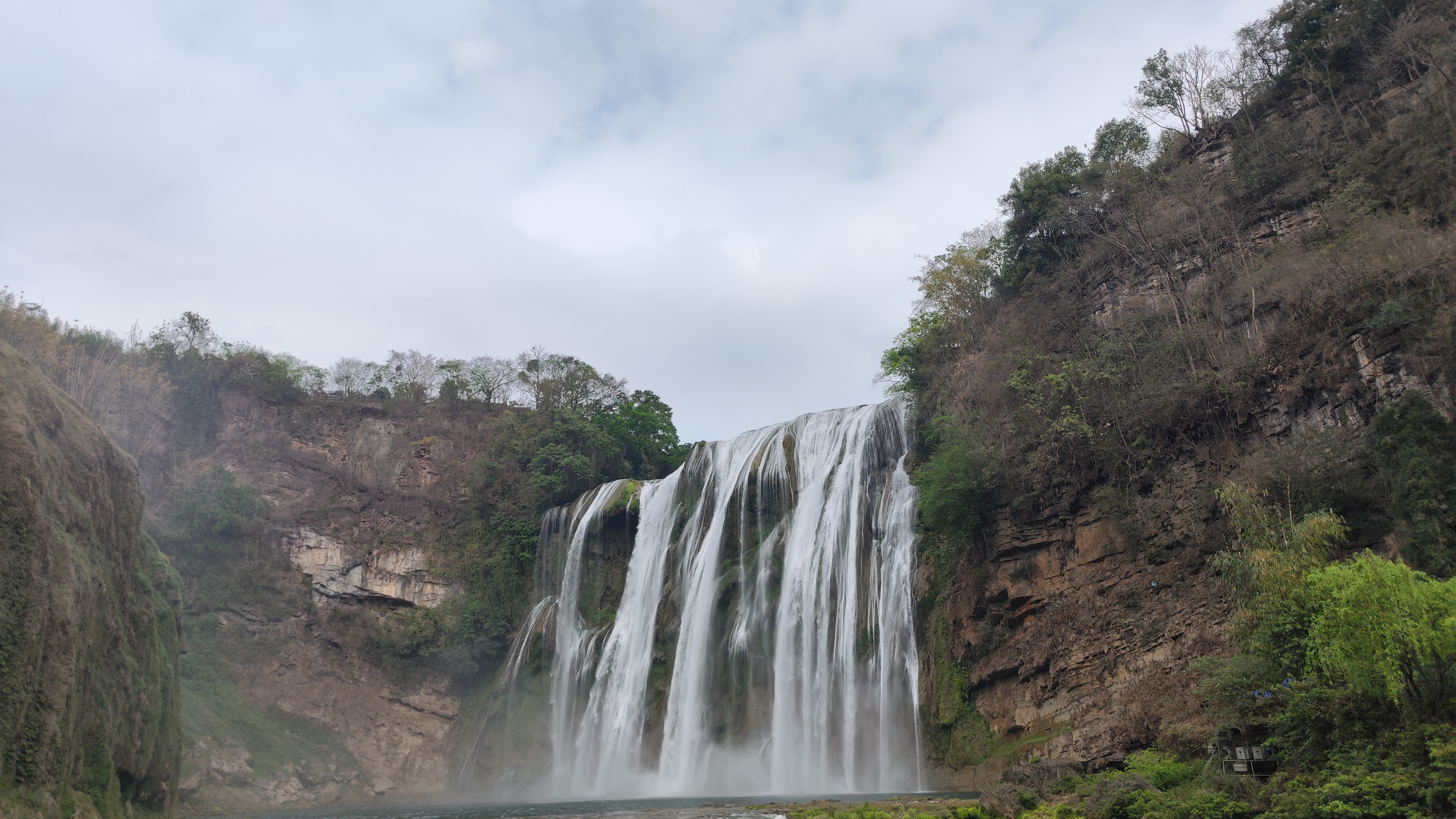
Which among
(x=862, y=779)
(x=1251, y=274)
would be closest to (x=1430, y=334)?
(x=1251, y=274)

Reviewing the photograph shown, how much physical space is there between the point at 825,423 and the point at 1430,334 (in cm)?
1840

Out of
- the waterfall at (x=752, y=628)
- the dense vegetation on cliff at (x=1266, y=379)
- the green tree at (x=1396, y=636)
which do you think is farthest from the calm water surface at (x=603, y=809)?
the green tree at (x=1396, y=636)

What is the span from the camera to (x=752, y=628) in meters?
27.0

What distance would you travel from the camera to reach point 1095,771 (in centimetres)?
1573

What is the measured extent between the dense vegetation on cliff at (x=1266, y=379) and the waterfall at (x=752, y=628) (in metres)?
1.80

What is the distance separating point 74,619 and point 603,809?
1259 centimetres

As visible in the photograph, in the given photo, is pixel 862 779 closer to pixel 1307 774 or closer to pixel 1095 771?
pixel 1095 771

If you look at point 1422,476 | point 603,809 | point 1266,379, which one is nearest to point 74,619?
point 603,809

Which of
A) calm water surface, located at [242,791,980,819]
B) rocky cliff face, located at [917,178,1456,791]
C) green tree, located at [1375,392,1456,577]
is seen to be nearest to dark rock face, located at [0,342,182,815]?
calm water surface, located at [242,791,980,819]

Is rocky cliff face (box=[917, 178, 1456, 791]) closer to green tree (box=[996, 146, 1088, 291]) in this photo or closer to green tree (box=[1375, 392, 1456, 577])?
green tree (box=[1375, 392, 1456, 577])

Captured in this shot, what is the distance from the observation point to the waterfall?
2291cm

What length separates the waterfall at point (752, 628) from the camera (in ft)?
75.2

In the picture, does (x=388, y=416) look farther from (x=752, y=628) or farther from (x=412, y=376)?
(x=752, y=628)

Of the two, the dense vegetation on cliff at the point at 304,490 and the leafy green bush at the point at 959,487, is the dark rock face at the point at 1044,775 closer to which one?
the leafy green bush at the point at 959,487
